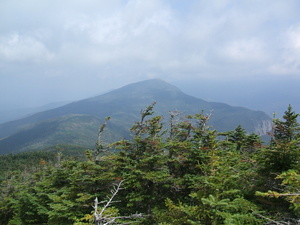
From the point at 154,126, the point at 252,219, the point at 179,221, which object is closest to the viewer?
the point at 252,219

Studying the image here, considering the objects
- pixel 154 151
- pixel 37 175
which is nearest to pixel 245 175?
pixel 154 151

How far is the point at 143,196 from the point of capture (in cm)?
1184

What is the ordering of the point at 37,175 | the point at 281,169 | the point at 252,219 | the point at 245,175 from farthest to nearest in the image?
the point at 37,175, the point at 245,175, the point at 281,169, the point at 252,219

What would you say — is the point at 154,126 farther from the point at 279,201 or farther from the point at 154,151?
the point at 279,201

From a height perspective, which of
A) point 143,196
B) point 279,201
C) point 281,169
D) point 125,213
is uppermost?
point 281,169

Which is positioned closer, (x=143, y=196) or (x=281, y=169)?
(x=281, y=169)

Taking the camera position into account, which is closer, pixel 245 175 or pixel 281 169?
pixel 281 169

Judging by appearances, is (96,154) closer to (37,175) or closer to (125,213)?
(125,213)

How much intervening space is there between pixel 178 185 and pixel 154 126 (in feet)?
16.7

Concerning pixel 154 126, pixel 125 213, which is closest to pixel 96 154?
pixel 154 126

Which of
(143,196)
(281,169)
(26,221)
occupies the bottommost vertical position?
(26,221)

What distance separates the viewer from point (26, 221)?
18.6m

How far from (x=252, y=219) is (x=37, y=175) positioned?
29333mm

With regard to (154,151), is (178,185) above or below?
below
